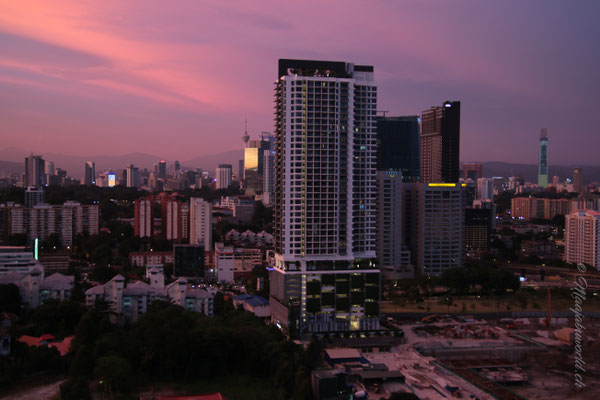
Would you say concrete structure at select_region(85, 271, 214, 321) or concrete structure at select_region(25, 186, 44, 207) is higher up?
concrete structure at select_region(25, 186, 44, 207)

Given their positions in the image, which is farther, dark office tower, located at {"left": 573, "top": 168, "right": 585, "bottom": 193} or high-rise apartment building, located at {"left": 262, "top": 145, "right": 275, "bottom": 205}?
dark office tower, located at {"left": 573, "top": 168, "right": 585, "bottom": 193}

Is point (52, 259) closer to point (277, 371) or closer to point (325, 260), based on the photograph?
point (325, 260)

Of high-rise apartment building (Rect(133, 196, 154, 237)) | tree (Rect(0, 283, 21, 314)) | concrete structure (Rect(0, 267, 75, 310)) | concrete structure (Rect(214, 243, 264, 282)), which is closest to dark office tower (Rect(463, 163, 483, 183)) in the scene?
high-rise apartment building (Rect(133, 196, 154, 237))

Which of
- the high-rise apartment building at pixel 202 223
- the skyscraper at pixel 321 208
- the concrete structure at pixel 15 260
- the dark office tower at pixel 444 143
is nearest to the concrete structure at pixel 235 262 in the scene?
the high-rise apartment building at pixel 202 223

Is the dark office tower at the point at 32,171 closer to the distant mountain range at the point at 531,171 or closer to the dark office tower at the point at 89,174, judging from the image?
the dark office tower at the point at 89,174

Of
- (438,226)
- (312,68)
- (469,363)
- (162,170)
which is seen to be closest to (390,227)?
(438,226)

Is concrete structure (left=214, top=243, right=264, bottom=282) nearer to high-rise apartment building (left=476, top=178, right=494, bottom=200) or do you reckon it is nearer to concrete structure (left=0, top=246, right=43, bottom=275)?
concrete structure (left=0, top=246, right=43, bottom=275)

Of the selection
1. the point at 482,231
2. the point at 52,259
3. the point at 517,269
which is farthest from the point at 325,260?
the point at 482,231
